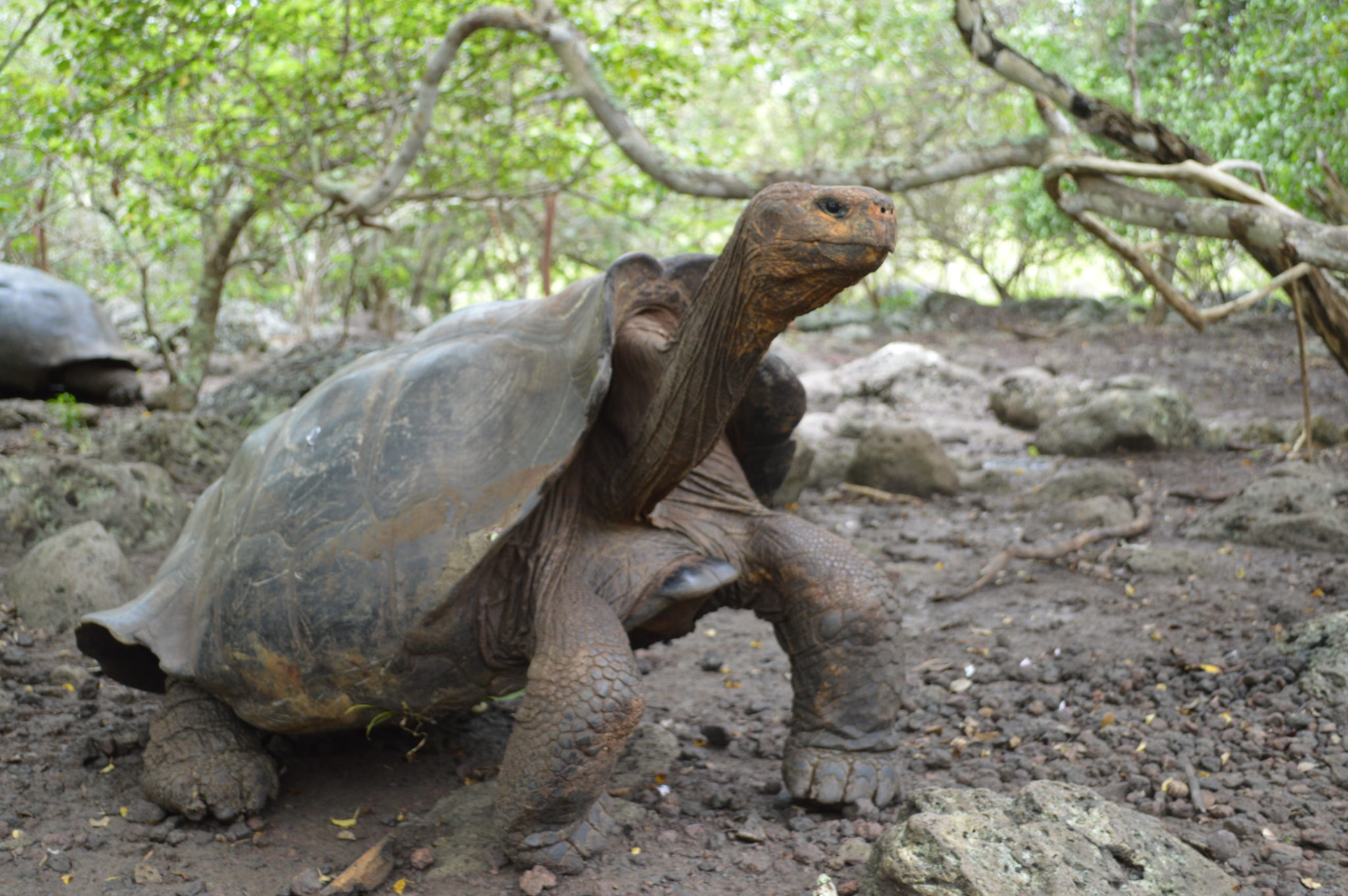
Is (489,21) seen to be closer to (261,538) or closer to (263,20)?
(263,20)

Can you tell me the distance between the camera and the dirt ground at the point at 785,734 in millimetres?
2271

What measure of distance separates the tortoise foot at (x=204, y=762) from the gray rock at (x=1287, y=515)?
372 cm

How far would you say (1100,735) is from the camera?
2.80 meters

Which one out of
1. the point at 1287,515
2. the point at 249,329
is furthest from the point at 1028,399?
the point at 249,329

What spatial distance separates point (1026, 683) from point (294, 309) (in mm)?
16926

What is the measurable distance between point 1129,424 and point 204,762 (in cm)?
546

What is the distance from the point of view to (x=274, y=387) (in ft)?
23.3

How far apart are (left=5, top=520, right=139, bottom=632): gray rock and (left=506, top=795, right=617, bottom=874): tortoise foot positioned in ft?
7.37

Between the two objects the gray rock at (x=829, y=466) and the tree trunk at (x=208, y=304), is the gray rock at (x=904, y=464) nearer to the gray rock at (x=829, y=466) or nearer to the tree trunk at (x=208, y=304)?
the gray rock at (x=829, y=466)

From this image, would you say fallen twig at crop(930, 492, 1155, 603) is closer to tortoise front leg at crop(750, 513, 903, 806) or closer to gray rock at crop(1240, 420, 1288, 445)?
tortoise front leg at crop(750, 513, 903, 806)

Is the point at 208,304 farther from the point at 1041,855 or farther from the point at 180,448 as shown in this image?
the point at 1041,855

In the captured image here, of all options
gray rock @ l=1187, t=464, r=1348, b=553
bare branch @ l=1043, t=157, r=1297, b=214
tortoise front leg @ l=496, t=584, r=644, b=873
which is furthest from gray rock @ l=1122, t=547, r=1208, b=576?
tortoise front leg @ l=496, t=584, r=644, b=873

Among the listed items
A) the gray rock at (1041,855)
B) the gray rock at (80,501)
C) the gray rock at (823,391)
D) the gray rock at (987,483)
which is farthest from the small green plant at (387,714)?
the gray rock at (823,391)

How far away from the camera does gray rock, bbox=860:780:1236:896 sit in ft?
5.53
